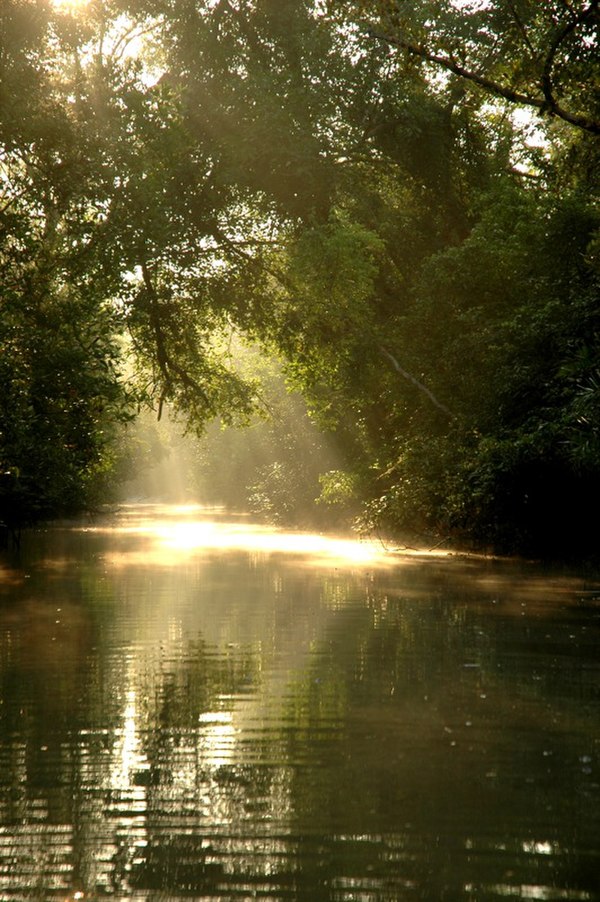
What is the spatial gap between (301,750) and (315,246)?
2163 cm

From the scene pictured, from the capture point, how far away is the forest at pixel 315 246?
23.5 metres

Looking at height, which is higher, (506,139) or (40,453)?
(506,139)

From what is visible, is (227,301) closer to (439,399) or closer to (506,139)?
(439,399)

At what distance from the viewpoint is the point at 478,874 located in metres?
5.53

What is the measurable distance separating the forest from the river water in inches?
324

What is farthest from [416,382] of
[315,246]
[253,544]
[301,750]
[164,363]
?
[301,750]

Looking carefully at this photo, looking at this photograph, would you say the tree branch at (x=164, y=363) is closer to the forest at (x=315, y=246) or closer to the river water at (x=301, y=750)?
the forest at (x=315, y=246)

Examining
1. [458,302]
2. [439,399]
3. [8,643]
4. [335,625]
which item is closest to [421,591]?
[335,625]

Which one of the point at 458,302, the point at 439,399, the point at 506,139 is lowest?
the point at 439,399

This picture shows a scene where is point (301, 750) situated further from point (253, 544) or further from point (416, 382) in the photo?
point (253, 544)

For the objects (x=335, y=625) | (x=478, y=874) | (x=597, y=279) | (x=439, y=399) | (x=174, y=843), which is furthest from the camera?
(x=439, y=399)

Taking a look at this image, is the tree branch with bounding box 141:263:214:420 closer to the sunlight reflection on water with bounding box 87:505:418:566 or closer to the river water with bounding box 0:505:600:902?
the sunlight reflection on water with bounding box 87:505:418:566

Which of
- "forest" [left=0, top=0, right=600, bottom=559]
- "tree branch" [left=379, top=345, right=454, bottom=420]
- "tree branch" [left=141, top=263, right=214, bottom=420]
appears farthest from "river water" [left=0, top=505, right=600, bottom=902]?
"tree branch" [left=379, top=345, right=454, bottom=420]

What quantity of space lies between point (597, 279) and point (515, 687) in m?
18.7
